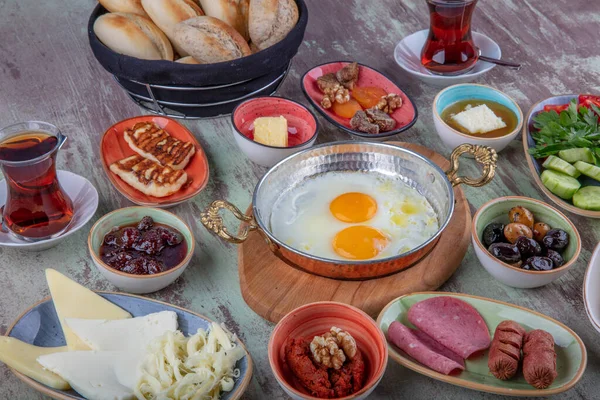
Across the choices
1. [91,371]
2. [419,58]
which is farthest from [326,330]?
[419,58]

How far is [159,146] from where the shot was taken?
2369 mm

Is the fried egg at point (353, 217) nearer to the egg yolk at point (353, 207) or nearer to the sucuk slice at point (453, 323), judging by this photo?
the egg yolk at point (353, 207)

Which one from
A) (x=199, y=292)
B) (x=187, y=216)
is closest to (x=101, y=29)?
(x=187, y=216)

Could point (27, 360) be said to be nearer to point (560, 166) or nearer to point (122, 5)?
point (122, 5)

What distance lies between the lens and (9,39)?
319 centimetres

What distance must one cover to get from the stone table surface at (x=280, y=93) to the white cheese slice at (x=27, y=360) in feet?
0.45

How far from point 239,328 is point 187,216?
0.53 m

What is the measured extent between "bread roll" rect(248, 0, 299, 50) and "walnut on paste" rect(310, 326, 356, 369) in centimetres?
130

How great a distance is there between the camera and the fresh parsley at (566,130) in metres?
2.27

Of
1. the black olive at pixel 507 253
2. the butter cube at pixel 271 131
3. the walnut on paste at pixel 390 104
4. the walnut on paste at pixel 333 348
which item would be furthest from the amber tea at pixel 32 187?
the black olive at pixel 507 253

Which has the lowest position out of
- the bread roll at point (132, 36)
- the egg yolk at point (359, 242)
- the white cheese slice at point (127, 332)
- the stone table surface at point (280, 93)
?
the stone table surface at point (280, 93)

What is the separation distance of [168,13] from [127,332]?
4.45 feet

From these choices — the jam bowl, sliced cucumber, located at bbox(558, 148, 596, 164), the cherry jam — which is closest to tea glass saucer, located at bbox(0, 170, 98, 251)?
the cherry jam

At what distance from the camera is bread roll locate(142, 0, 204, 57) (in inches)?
100
